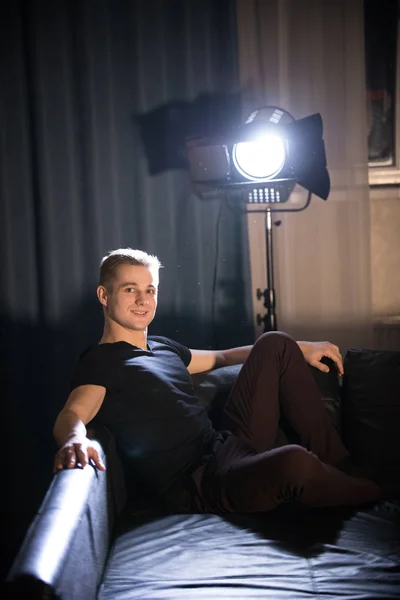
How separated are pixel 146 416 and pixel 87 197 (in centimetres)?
118

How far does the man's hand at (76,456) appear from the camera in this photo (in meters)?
1.45

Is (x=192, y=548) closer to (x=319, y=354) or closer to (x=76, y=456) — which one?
(x=76, y=456)

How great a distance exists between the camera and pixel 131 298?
1.88 m

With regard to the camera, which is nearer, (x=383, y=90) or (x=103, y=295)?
(x=103, y=295)

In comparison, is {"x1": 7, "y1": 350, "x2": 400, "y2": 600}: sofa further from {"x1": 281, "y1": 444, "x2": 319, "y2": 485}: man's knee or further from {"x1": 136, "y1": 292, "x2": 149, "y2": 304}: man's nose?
{"x1": 136, "y1": 292, "x2": 149, "y2": 304}: man's nose

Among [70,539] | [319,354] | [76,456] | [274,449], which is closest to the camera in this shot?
[70,539]

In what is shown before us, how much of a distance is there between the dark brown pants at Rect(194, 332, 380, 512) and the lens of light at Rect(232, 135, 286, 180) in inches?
24.1

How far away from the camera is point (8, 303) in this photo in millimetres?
2631

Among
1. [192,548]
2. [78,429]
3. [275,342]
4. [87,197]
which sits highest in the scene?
[87,197]

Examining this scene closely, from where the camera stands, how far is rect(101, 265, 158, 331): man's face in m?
1.87

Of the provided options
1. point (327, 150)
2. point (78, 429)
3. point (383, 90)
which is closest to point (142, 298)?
point (78, 429)

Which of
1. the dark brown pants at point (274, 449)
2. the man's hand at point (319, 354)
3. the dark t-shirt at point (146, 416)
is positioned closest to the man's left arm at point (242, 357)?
the man's hand at point (319, 354)

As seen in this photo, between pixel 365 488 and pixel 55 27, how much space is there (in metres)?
2.07

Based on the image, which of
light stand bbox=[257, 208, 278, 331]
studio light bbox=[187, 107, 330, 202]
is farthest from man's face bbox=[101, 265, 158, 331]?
light stand bbox=[257, 208, 278, 331]
